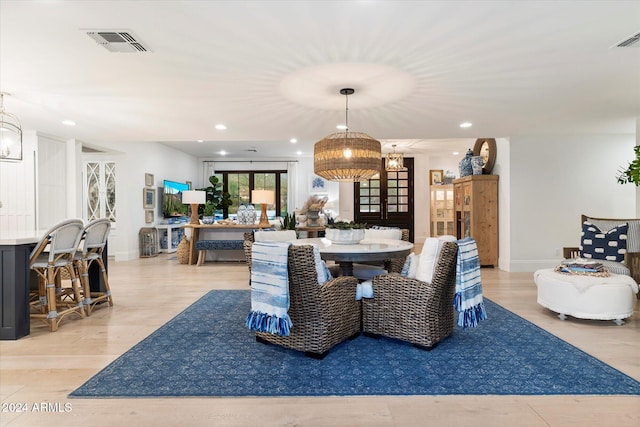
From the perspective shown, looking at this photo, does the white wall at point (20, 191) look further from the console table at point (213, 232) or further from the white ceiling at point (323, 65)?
the console table at point (213, 232)

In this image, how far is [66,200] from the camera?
633 cm

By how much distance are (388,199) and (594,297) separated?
7.30 meters

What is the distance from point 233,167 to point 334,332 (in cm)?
966

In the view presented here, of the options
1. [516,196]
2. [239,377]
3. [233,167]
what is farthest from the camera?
[233,167]

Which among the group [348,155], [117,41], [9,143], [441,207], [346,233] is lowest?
[346,233]

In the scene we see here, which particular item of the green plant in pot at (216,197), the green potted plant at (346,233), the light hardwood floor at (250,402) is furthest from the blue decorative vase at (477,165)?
the green plant in pot at (216,197)

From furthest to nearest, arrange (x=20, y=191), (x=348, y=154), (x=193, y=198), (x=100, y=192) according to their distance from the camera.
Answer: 1. (x=100, y=192)
2. (x=193, y=198)
3. (x=20, y=191)
4. (x=348, y=154)

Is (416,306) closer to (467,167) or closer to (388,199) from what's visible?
(467,167)

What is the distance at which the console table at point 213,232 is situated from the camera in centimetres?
709

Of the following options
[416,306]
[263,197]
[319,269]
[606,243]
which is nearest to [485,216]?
[606,243]

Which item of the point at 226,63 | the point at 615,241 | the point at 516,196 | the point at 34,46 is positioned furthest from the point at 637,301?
the point at 34,46

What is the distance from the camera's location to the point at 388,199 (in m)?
10.5

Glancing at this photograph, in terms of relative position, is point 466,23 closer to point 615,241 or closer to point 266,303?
point 266,303

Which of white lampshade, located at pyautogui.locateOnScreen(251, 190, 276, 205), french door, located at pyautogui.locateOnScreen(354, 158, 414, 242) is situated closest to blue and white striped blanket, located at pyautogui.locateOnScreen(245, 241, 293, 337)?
white lampshade, located at pyautogui.locateOnScreen(251, 190, 276, 205)
